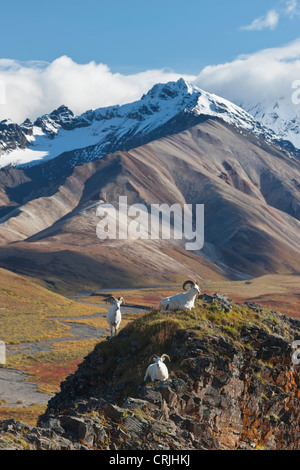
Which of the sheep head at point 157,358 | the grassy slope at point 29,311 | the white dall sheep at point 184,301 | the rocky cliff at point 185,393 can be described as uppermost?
the white dall sheep at point 184,301

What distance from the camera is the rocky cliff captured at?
481 inches

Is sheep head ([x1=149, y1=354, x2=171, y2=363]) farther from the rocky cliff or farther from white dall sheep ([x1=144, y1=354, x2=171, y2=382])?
the rocky cliff

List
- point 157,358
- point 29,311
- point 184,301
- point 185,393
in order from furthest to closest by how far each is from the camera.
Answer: point 29,311 < point 184,301 < point 157,358 < point 185,393

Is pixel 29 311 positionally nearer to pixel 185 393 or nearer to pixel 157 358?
pixel 157 358

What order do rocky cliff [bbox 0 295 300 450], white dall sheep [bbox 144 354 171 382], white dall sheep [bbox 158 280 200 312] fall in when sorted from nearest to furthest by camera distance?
rocky cliff [bbox 0 295 300 450], white dall sheep [bbox 144 354 171 382], white dall sheep [bbox 158 280 200 312]

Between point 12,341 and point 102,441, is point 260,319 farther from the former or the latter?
point 12,341

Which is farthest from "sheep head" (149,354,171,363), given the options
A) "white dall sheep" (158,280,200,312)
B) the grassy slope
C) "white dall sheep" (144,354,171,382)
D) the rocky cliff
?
the grassy slope

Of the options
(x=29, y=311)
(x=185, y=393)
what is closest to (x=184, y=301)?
(x=185, y=393)

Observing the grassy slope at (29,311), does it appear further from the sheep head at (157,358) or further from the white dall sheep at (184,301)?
the sheep head at (157,358)

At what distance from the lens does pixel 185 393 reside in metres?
15.6

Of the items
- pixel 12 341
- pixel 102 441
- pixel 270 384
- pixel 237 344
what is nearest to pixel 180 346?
pixel 237 344

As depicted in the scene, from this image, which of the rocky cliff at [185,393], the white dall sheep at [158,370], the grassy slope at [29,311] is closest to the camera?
the rocky cliff at [185,393]

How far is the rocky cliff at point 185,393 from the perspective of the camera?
12.2 metres

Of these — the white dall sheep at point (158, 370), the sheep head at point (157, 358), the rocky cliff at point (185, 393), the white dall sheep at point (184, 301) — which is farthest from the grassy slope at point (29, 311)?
the white dall sheep at point (158, 370)
